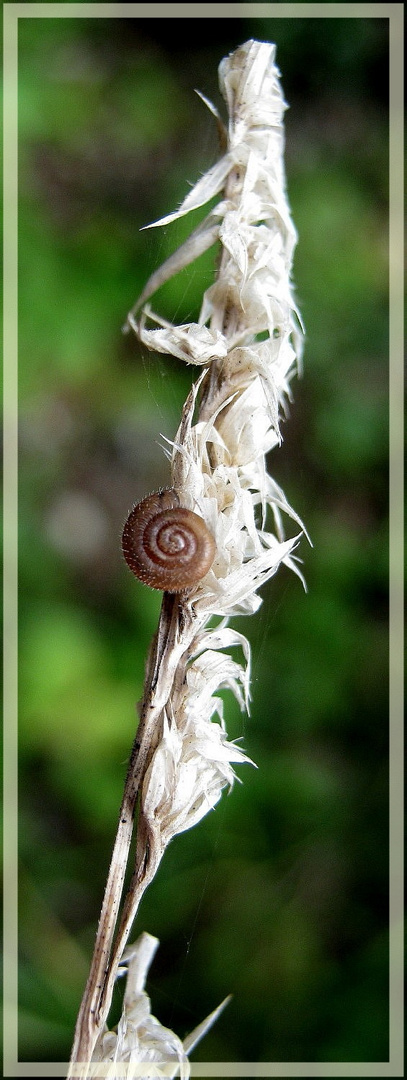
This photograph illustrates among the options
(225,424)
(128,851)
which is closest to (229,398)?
(225,424)

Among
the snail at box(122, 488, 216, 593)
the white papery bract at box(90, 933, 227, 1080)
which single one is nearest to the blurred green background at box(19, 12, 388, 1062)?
the white papery bract at box(90, 933, 227, 1080)

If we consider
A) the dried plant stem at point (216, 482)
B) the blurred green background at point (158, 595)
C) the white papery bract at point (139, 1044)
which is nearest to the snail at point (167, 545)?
the dried plant stem at point (216, 482)

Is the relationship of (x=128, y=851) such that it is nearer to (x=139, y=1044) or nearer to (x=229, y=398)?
(x=139, y=1044)

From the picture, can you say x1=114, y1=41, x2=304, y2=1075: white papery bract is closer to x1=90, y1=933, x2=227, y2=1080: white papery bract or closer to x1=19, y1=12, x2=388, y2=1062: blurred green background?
x1=90, y1=933, x2=227, y2=1080: white papery bract

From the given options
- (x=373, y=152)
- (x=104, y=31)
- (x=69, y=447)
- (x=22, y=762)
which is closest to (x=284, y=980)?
(x=22, y=762)

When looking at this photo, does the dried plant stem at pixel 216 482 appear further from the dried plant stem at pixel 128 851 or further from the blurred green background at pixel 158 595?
the blurred green background at pixel 158 595
